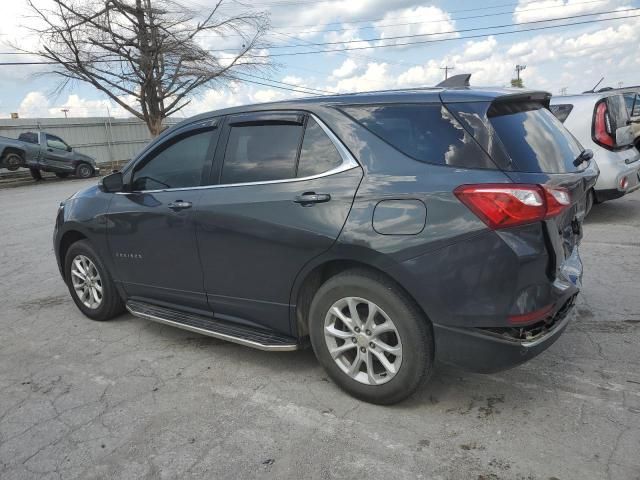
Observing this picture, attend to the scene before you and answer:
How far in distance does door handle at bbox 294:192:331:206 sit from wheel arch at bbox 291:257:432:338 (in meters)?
0.33

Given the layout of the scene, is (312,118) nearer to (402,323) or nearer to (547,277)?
(402,323)

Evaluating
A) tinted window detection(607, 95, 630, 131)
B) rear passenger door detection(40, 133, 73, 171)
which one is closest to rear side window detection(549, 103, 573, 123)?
tinted window detection(607, 95, 630, 131)

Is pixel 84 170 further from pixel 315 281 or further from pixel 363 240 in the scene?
pixel 363 240

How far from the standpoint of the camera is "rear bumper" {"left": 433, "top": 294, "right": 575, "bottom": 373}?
8.45 ft

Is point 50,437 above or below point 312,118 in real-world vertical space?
below

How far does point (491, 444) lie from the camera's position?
8.46 feet

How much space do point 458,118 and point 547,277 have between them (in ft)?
3.00

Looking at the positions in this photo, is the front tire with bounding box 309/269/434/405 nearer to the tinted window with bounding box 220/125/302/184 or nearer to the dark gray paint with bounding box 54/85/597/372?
the dark gray paint with bounding box 54/85/597/372

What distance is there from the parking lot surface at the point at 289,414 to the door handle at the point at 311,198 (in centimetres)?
115

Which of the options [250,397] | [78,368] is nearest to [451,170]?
[250,397]

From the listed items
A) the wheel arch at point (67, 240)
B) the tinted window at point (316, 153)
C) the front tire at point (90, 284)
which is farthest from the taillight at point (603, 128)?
the wheel arch at point (67, 240)

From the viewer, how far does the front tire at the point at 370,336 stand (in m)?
2.73

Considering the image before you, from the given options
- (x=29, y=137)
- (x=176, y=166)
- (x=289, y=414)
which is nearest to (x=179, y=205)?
(x=176, y=166)

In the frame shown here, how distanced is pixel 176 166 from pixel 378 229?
180cm
